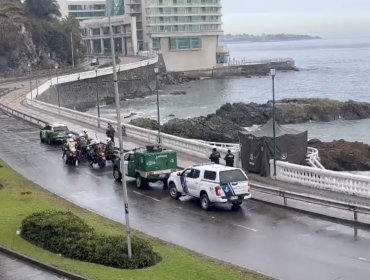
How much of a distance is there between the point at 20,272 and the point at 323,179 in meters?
13.8

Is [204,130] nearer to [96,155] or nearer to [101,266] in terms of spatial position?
[96,155]

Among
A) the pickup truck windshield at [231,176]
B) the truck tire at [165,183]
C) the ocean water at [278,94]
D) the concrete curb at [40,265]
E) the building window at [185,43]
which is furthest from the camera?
the building window at [185,43]

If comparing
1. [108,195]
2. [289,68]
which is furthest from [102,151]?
[289,68]

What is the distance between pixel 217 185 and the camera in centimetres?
2359

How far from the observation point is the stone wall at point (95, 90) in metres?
96.9

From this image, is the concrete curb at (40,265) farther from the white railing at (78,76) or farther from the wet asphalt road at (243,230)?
the white railing at (78,76)

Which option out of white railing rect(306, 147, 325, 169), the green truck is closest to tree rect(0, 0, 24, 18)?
white railing rect(306, 147, 325, 169)

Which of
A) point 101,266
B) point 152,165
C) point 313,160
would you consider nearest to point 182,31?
point 313,160

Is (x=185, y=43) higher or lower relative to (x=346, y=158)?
higher

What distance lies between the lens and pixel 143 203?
85.0ft

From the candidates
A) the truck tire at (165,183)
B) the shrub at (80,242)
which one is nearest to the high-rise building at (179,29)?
the truck tire at (165,183)

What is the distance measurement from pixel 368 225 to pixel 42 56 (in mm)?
122760

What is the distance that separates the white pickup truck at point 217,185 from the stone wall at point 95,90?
194 feet

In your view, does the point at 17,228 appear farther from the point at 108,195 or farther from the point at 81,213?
the point at 108,195
